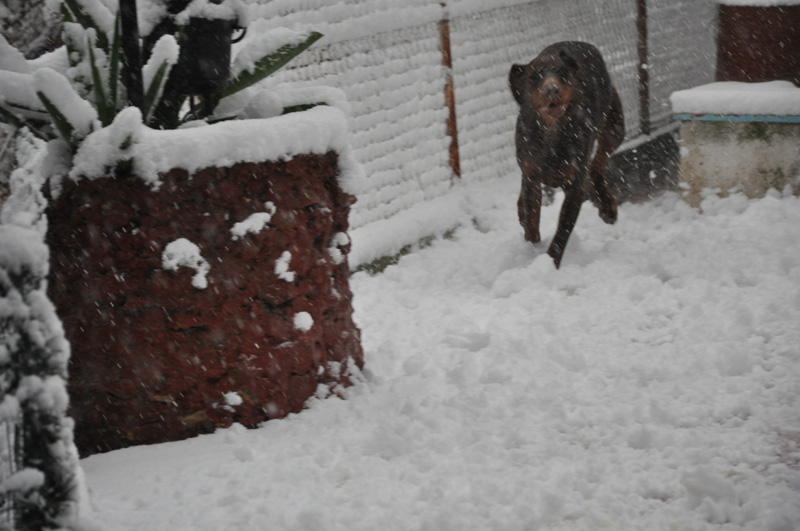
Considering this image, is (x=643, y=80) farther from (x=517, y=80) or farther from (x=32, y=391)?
(x=32, y=391)

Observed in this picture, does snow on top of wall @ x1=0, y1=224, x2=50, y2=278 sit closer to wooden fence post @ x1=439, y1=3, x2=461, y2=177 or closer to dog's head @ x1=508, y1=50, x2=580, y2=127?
dog's head @ x1=508, y1=50, x2=580, y2=127

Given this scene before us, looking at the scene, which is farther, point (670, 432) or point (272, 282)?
point (272, 282)

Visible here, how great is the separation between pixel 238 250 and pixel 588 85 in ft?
8.96

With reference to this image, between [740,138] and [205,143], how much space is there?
4.27 m

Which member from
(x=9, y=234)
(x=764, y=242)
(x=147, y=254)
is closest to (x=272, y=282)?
(x=147, y=254)

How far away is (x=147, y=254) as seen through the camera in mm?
2518

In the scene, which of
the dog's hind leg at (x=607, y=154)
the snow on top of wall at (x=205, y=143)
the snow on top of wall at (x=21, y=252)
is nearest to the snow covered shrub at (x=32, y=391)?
the snow on top of wall at (x=21, y=252)

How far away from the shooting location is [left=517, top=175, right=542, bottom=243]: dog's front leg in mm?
4633


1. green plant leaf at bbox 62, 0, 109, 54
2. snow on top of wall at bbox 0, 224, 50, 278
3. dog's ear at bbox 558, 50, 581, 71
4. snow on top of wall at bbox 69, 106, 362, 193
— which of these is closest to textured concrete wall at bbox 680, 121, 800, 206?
dog's ear at bbox 558, 50, 581, 71

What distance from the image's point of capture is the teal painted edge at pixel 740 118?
5176 mm

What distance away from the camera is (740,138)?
5355mm

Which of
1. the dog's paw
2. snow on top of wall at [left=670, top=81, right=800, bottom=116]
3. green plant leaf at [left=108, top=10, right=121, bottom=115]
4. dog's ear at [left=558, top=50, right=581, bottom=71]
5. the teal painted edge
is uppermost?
green plant leaf at [left=108, top=10, right=121, bottom=115]

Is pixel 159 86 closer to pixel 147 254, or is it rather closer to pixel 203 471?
pixel 147 254

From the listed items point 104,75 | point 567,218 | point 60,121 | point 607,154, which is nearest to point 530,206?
point 567,218
